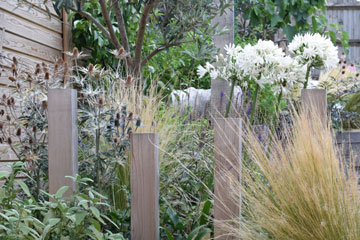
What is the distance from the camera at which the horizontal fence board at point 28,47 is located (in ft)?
11.7

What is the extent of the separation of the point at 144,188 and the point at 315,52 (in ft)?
3.51

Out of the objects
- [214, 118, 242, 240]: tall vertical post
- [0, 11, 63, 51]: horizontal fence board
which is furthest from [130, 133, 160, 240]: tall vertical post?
[0, 11, 63, 51]: horizontal fence board

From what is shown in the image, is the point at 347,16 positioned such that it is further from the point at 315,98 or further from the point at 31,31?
the point at 315,98

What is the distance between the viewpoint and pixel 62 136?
1.64m

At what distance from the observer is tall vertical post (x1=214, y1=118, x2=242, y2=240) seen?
1.61m

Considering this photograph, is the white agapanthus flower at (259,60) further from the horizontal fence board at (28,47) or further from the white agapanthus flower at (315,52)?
the horizontal fence board at (28,47)

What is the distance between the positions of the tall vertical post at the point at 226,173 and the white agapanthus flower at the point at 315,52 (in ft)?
Result: 2.11

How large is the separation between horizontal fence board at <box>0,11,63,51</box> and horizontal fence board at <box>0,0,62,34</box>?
0.04 metres

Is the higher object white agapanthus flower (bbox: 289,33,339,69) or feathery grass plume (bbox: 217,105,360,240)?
white agapanthus flower (bbox: 289,33,339,69)

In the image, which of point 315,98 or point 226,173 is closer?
point 226,173

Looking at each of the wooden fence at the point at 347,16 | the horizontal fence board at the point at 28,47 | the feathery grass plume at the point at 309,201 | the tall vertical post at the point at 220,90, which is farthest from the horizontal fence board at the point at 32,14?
the wooden fence at the point at 347,16

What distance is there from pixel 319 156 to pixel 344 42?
20.3 ft

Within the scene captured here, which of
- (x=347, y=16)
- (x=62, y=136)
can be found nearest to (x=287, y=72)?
(x=62, y=136)

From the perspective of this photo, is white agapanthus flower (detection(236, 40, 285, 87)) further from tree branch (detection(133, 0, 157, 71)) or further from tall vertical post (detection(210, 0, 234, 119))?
tree branch (detection(133, 0, 157, 71))
